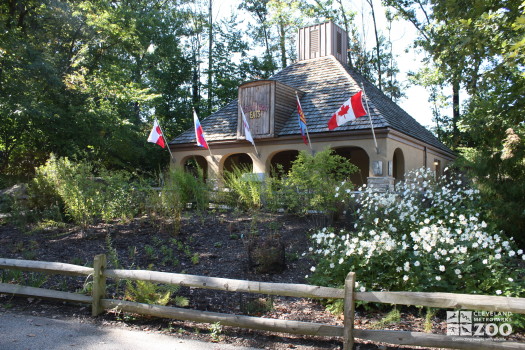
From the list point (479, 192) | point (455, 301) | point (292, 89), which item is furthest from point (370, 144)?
point (455, 301)

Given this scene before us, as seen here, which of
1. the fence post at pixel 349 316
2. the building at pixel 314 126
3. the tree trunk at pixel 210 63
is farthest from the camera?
the tree trunk at pixel 210 63

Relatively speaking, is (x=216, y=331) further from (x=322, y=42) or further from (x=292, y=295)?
(x=322, y=42)

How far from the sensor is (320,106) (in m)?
14.3

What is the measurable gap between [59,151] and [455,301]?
48.9ft

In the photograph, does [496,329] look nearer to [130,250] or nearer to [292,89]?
[130,250]

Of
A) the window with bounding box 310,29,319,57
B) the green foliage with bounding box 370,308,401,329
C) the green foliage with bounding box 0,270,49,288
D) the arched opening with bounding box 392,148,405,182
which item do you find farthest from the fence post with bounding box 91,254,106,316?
the window with bounding box 310,29,319,57

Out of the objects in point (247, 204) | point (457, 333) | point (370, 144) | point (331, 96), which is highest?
point (331, 96)

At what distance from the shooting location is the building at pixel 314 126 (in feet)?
40.9

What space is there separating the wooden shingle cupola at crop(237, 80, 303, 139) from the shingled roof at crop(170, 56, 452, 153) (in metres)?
0.39

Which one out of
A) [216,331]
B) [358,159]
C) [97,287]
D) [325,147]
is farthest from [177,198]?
[358,159]

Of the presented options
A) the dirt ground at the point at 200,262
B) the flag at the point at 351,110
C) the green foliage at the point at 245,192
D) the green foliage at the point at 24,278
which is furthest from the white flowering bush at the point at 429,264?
the flag at the point at 351,110

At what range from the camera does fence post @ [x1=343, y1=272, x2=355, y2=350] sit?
13.3ft

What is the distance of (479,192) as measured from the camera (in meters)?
7.33

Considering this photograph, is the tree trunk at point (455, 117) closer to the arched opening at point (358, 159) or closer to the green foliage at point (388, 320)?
the arched opening at point (358, 159)
